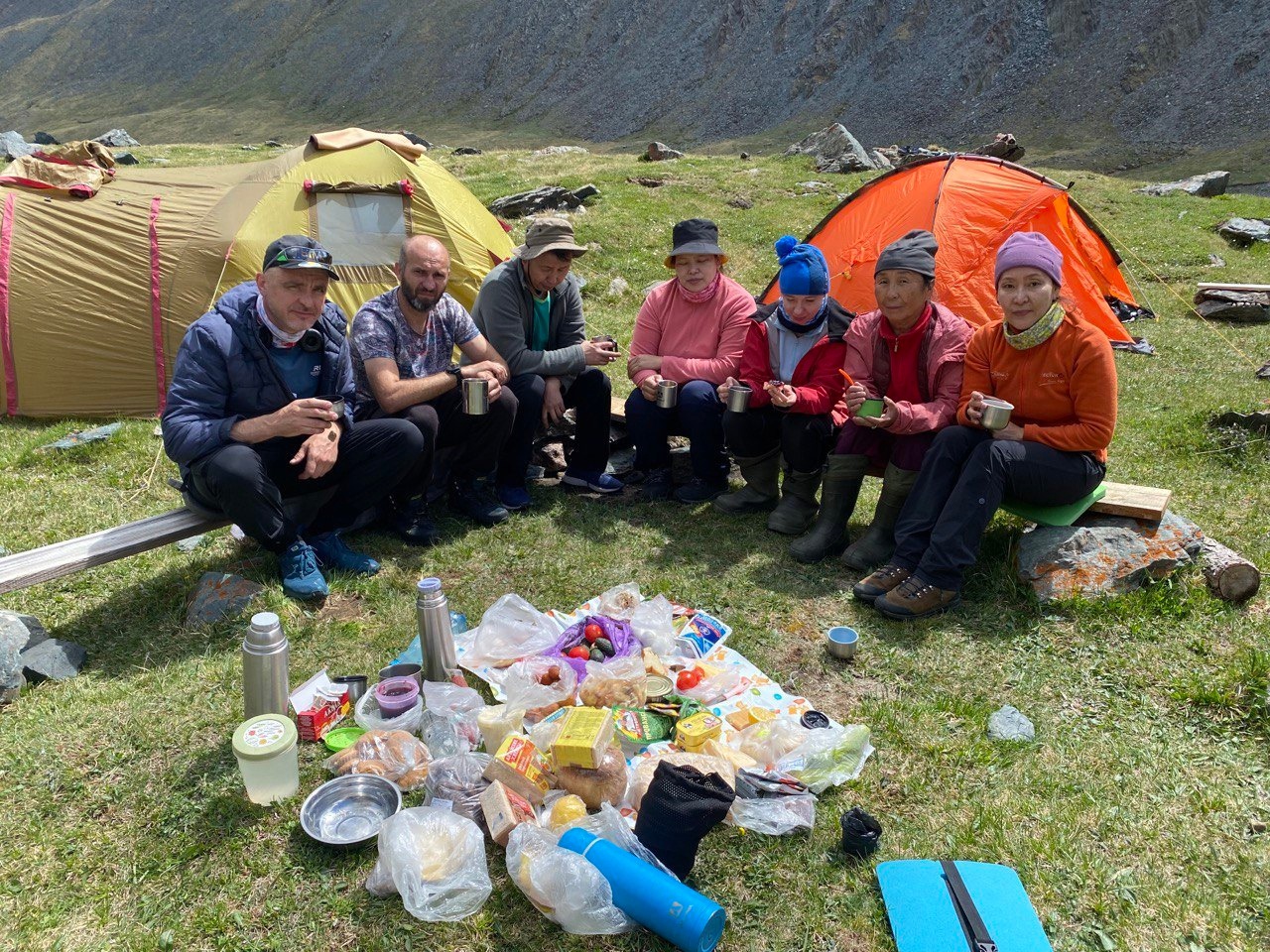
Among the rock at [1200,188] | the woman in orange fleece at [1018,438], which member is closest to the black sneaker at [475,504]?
the woman in orange fleece at [1018,438]

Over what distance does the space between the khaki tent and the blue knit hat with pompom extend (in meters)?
3.74

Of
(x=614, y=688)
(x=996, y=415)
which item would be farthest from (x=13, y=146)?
(x=996, y=415)

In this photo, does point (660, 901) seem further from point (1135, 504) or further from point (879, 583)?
point (1135, 504)

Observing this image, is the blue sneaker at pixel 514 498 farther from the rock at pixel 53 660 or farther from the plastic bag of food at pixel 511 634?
the rock at pixel 53 660

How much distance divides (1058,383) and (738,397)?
171 centimetres

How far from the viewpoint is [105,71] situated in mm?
72562

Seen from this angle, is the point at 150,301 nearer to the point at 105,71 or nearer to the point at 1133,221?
the point at 1133,221

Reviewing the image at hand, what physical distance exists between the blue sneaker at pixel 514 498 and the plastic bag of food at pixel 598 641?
1704mm

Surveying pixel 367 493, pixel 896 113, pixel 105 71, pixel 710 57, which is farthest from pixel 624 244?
pixel 105 71

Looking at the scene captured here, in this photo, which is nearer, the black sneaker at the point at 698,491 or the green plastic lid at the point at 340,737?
the green plastic lid at the point at 340,737

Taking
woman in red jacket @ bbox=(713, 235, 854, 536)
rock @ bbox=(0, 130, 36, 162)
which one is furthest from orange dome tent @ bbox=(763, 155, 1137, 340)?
rock @ bbox=(0, 130, 36, 162)

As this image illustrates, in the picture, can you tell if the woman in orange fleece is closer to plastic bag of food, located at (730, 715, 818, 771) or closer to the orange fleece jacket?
the orange fleece jacket

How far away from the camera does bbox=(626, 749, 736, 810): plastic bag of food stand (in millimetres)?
2852

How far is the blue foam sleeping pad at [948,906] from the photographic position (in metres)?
2.39
